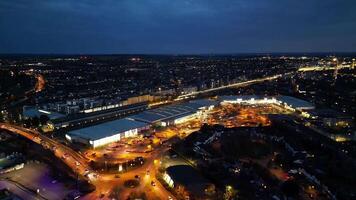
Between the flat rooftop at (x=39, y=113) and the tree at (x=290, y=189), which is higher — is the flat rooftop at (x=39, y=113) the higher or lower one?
the higher one

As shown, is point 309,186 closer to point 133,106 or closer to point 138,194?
point 138,194

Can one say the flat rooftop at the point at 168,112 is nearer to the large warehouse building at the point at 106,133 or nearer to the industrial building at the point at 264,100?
the large warehouse building at the point at 106,133

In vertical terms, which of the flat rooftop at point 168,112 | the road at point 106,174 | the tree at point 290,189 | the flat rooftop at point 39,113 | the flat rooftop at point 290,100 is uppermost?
the flat rooftop at point 290,100

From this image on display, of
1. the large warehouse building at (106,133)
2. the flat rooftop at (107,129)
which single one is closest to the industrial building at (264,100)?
the flat rooftop at (107,129)

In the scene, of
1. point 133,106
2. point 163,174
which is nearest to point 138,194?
point 163,174

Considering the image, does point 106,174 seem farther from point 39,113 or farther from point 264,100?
point 264,100

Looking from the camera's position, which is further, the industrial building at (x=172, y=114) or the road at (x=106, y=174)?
the industrial building at (x=172, y=114)

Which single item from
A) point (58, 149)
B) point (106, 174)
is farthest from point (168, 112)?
point (106, 174)
